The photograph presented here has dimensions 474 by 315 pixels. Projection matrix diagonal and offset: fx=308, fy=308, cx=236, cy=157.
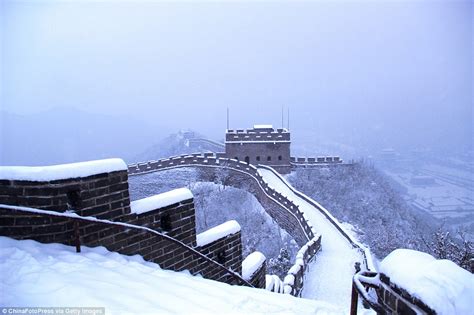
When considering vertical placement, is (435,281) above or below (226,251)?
above

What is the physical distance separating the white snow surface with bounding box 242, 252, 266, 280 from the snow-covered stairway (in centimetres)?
619

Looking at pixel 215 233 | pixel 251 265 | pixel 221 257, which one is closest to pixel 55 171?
→ pixel 215 233

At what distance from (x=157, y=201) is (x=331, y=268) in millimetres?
11987

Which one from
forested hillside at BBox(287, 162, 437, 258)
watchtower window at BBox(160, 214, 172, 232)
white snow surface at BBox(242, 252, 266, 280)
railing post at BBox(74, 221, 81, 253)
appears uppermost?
railing post at BBox(74, 221, 81, 253)

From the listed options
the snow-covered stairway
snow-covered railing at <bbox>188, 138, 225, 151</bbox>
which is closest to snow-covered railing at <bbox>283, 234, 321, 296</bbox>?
the snow-covered stairway

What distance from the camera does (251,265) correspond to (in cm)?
641

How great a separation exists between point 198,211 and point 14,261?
2744 cm

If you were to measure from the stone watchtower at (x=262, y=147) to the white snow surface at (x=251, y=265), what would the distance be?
2803 cm

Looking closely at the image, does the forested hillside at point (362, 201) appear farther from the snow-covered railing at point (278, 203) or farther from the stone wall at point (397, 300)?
the stone wall at point (397, 300)

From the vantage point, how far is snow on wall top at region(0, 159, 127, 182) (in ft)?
11.6

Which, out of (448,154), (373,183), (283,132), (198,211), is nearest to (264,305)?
(198,211)

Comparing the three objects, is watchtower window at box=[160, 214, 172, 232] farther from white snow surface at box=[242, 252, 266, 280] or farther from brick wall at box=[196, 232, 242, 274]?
white snow surface at box=[242, 252, 266, 280]

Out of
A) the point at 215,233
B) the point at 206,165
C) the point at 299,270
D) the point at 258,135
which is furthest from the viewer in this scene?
the point at 258,135

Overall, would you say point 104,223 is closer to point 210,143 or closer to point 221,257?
point 221,257
